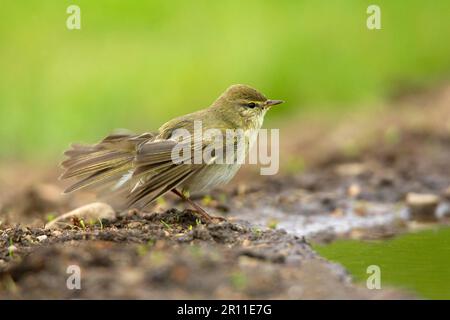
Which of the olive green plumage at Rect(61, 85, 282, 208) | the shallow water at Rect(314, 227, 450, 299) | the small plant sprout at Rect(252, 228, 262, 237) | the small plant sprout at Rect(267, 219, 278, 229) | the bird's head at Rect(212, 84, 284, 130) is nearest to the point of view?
the shallow water at Rect(314, 227, 450, 299)

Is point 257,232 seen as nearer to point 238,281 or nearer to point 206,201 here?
point 238,281

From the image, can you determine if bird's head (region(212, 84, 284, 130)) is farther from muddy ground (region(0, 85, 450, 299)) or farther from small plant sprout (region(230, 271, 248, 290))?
small plant sprout (region(230, 271, 248, 290))

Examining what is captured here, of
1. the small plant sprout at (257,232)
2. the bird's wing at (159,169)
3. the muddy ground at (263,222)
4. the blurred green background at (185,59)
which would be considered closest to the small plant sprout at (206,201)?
the muddy ground at (263,222)

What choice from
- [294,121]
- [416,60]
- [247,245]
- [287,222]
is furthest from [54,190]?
[416,60]

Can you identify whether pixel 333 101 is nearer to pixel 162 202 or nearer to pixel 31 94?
pixel 31 94

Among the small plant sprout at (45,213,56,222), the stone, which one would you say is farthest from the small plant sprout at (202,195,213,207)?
the stone

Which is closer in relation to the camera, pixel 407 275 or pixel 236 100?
pixel 407 275
